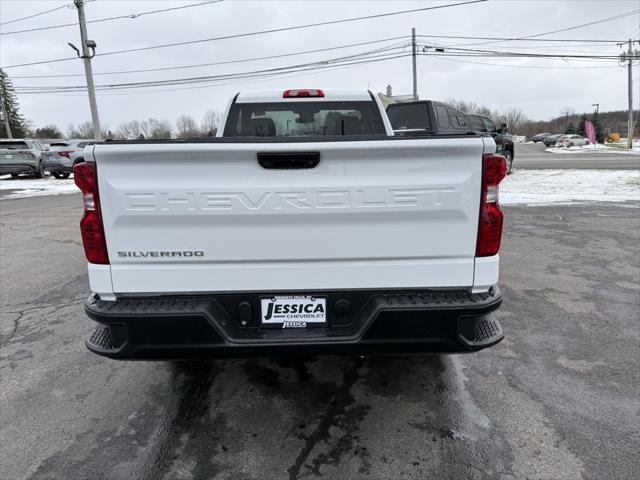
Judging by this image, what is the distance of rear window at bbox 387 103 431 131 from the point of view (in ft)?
37.9

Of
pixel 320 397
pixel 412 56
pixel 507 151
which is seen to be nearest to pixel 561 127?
pixel 412 56

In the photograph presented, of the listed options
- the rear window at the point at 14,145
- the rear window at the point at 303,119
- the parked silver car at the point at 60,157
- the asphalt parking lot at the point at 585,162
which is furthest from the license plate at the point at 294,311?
the rear window at the point at 14,145

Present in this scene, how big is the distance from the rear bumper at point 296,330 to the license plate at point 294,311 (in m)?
0.03

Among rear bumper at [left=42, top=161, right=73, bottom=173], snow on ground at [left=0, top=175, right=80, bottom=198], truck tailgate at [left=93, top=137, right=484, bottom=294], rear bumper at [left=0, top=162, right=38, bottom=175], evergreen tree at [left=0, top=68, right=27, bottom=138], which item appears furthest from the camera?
evergreen tree at [left=0, top=68, right=27, bottom=138]

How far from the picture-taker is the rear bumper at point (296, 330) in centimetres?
233

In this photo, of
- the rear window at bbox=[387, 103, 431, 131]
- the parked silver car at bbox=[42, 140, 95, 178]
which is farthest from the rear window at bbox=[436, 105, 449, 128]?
the parked silver car at bbox=[42, 140, 95, 178]

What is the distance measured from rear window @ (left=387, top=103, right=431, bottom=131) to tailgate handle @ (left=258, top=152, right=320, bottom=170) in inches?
386

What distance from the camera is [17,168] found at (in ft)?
66.9

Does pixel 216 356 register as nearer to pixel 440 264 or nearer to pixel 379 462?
A: pixel 379 462

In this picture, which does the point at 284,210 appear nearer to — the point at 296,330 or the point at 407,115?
the point at 296,330

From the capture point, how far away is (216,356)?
2.43 m

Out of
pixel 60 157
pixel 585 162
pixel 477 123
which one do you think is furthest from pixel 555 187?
pixel 60 157

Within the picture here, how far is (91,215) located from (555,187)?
47.1 feet

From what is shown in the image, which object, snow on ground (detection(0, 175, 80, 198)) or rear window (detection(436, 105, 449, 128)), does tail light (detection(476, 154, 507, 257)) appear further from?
snow on ground (detection(0, 175, 80, 198))
